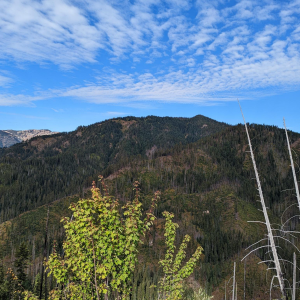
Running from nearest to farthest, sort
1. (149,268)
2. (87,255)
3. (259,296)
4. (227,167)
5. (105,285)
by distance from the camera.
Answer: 1. (105,285)
2. (87,255)
3. (259,296)
4. (149,268)
5. (227,167)

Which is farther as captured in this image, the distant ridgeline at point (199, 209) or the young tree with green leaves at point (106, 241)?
the distant ridgeline at point (199, 209)

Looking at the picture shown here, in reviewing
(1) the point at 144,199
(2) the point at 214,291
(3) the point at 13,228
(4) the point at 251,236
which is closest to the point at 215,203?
(4) the point at 251,236

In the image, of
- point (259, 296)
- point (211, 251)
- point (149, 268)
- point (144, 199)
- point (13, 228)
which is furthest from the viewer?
point (144, 199)

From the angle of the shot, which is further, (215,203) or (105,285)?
(215,203)

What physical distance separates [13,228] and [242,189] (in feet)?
464

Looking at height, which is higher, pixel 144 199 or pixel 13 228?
pixel 144 199

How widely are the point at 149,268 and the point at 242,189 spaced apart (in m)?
92.4

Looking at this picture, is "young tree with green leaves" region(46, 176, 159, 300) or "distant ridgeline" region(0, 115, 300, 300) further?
"distant ridgeline" region(0, 115, 300, 300)

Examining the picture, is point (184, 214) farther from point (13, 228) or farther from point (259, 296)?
point (13, 228)

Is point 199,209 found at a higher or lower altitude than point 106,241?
lower

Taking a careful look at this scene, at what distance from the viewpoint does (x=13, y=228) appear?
126625mm

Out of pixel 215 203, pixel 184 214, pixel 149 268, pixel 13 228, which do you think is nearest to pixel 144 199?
pixel 184 214

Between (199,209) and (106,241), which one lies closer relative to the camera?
(106,241)

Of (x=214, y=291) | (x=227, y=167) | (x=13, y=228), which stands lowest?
(x=214, y=291)
